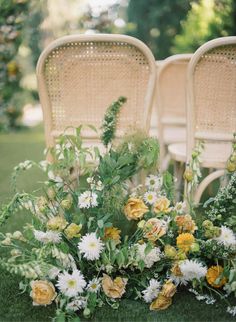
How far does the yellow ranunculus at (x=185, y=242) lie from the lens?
5.72 ft

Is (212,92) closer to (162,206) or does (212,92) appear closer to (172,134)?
(162,206)

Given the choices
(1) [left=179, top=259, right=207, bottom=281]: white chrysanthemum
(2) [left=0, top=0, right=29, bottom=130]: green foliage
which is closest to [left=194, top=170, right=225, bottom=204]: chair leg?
(1) [left=179, top=259, right=207, bottom=281]: white chrysanthemum

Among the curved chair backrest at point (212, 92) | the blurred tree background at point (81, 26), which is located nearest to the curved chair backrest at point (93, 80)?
the curved chair backrest at point (212, 92)

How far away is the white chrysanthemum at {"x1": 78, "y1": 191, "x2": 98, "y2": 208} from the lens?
1.82 meters

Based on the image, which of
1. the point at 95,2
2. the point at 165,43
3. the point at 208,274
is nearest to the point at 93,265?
the point at 208,274

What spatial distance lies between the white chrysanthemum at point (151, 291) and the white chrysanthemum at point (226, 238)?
0.93 feet

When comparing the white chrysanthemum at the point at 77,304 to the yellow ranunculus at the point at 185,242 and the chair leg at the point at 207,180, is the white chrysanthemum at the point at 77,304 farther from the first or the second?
the chair leg at the point at 207,180

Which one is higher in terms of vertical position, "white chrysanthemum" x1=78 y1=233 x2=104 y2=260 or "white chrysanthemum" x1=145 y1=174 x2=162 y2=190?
"white chrysanthemum" x1=145 y1=174 x2=162 y2=190

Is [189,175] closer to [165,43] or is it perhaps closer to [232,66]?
[232,66]

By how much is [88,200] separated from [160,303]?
0.46 metres

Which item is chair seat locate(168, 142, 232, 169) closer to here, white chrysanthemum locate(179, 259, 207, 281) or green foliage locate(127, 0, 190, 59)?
white chrysanthemum locate(179, 259, 207, 281)

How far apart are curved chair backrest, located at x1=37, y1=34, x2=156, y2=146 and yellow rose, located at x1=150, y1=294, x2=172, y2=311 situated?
2.57 feet

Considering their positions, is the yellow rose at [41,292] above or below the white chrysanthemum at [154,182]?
below

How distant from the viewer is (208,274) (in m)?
1.80
